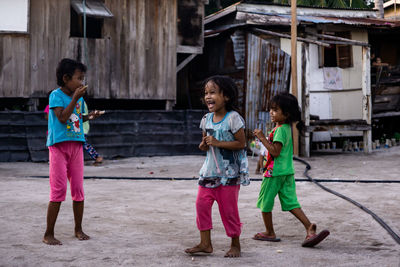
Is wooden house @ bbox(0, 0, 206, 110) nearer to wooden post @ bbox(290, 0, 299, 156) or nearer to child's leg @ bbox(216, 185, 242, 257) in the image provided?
wooden post @ bbox(290, 0, 299, 156)

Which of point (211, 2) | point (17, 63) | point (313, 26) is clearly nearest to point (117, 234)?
point (17, 63)

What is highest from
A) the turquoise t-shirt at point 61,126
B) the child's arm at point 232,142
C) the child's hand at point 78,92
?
the child's hand at point 78,92

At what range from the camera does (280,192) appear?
4.66 m

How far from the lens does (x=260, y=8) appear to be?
1728 cm

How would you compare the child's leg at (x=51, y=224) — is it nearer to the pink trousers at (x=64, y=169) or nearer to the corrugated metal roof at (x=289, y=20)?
the pink trousers at (x=64, y=169)

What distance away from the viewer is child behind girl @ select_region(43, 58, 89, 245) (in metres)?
4.50

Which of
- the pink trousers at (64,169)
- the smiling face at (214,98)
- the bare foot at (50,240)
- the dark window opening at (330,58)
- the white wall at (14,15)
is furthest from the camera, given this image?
the dark window opening at (330,58)

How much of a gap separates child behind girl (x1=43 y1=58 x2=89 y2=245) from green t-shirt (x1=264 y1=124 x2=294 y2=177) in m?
1.67

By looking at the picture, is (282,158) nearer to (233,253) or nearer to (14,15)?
(233,253)

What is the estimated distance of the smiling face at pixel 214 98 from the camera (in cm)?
417

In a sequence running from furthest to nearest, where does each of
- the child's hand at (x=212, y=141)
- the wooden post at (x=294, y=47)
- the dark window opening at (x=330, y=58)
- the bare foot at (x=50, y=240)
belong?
the dark window opening at (x=330, y=58), the wooden post at (x=294, y=47), the bare foot at (x=50, y=240), the child's hand at (x=212, y=141)

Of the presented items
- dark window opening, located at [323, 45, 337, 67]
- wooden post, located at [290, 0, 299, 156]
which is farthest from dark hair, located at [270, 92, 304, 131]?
dark window opening, located at [323, 45, 337, 67]

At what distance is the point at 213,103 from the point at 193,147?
1036 centimetres

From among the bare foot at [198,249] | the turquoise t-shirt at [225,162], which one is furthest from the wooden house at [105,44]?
the bare foot at [198,249]
